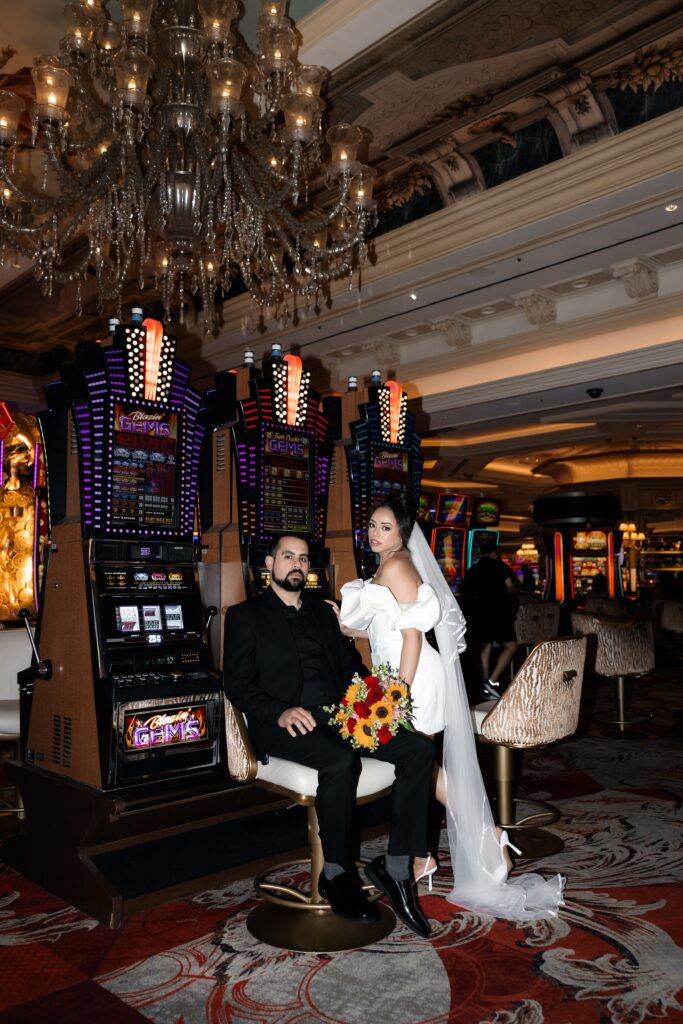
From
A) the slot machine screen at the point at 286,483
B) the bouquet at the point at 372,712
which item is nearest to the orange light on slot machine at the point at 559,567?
the slot machine screen at the point at 286,483

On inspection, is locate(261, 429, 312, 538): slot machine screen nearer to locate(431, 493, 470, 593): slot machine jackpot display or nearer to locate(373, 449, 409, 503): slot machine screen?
locate(373, 449, 409, 503): slot machine screen

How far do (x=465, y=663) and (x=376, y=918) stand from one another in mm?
6367

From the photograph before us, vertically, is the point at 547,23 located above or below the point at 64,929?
above

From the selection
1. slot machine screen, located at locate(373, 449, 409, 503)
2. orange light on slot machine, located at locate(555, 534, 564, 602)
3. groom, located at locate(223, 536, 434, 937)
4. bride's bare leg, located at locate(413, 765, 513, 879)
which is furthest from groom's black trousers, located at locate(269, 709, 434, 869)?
orange light on slot machine, located at locate(555, 534, 564, 602)

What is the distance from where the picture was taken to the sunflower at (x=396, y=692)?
9.60ft

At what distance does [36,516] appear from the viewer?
642 centimetres

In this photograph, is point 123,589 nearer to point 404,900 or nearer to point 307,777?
point 307,777

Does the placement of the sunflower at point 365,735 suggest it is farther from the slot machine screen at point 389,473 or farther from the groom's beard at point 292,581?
the slot machine screen at point 389,473

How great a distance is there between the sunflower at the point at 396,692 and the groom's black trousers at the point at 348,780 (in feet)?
0.55

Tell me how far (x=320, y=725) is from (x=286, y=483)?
170 cm

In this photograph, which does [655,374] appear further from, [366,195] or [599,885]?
[599,885]

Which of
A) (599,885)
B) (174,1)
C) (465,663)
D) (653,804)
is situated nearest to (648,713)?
(465,663)

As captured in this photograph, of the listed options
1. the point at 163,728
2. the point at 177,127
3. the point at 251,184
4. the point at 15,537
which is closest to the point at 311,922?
the point at 163,728

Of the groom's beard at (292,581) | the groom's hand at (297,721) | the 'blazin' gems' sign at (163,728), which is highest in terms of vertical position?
the groom's beard at (292,581)
